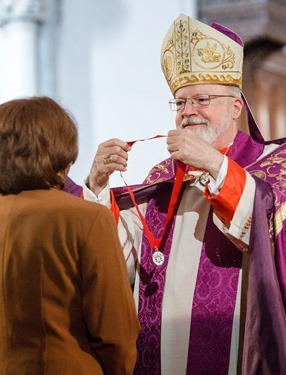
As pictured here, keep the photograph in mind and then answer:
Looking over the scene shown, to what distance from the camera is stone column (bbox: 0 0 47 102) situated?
25.1 ft

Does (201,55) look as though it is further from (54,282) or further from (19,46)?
(19,46)

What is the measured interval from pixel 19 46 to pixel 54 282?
17.1 feet

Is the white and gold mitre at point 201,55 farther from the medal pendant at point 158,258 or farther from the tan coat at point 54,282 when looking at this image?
the tan coat at point 54,282

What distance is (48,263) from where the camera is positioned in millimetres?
2742

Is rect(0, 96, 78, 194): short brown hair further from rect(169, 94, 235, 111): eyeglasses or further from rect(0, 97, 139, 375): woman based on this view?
rect(169, 94, 235, 111): eyeglasses

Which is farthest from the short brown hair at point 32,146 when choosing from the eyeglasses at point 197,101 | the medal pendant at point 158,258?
the eyeglasses at point 197,101

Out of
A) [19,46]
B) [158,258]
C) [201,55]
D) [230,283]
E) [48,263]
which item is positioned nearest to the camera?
[48,263]

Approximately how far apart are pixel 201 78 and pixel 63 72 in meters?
3.89

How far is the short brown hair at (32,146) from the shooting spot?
2.76 m

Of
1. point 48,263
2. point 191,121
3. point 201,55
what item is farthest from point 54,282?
point 201,55

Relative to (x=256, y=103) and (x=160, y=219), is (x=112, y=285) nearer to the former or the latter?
(x=160, y=219)

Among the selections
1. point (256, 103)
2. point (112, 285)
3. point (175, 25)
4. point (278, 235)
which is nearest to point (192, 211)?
point (278, 235)

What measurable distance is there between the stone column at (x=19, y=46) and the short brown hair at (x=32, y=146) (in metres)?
4.88

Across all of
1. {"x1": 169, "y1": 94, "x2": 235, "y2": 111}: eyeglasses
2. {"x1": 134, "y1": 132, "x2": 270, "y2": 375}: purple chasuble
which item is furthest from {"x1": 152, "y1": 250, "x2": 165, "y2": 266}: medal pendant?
{"x1": 169, "y1": 94, "x2": 235, "y2": 111}: eyeglasses
